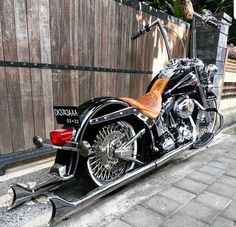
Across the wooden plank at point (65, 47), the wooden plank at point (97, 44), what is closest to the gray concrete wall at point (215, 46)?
the wooden plank at point (97, 44)

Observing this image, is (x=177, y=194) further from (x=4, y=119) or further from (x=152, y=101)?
(x=4, y=119)

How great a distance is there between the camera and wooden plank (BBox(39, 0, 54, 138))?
8.07 feet

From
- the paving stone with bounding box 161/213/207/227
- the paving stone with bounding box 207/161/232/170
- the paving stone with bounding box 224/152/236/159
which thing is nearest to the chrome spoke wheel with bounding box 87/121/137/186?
the paving stone with bounding box 161/213/207/227

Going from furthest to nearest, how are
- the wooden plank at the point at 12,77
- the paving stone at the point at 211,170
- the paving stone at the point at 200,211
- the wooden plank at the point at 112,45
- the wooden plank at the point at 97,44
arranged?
the wooden plank at the point at 112,45, the wooden plank at the point at 97,44, the paving stone at the point at 211,170, the wooden plank at the point at 12,77, the paving stone at the point at 200,211

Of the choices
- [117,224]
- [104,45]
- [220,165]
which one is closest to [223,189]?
[220,165]

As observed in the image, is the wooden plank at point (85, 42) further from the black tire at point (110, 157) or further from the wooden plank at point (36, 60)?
the black tire at point (110, 157)

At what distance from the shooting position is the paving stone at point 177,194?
7.18 ft

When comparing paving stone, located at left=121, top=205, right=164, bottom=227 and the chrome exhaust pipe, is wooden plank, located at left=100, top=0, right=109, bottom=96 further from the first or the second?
paving stone, located at left=121, top=205, right=164, bottom=227

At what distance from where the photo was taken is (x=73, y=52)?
9.06ft

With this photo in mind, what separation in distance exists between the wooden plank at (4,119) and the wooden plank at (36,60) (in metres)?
0.28

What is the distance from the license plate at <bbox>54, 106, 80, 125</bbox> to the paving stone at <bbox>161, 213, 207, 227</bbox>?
100cm

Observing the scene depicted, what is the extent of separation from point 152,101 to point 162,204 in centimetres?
97

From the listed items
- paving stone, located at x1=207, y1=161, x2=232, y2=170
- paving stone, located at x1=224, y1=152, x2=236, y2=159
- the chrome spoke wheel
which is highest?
the chrome spoke wheel

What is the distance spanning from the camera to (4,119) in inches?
92.0
